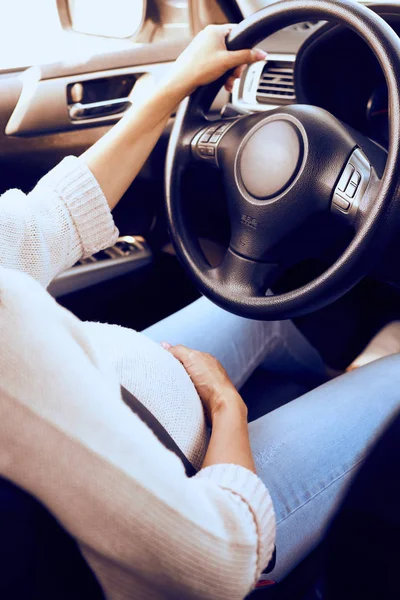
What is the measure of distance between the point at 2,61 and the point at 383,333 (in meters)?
0.99

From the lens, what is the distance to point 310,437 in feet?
2.49

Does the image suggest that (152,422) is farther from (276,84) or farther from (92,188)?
(276,84)

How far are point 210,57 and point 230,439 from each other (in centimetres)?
53

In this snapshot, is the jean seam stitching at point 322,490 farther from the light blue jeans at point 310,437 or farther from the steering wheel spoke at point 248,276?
the steering wheel spoke at point 248,276

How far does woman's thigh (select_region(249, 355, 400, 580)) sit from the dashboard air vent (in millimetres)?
580

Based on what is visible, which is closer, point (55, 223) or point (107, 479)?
point (107, 479)

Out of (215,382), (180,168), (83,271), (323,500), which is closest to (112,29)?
(83,271)

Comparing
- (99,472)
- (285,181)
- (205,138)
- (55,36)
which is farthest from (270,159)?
(55,36)

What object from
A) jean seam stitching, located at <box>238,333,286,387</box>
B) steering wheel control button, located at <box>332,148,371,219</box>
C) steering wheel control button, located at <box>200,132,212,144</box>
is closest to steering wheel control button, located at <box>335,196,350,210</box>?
steering wheel control button, located at <box>332,148,371,219</box>

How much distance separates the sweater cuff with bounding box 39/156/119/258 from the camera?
0.82m

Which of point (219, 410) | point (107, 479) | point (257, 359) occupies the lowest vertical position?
point (257, 359)

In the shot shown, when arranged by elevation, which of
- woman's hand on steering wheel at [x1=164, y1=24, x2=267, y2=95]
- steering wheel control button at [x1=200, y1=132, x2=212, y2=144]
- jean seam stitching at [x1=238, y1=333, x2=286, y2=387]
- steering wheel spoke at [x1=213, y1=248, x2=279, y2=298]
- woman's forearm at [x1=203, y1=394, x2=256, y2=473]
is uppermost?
woman's hand on steering wheel at [x1=164, y1=24, x2=267, y2=95]

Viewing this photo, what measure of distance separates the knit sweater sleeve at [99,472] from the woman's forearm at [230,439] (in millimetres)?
106

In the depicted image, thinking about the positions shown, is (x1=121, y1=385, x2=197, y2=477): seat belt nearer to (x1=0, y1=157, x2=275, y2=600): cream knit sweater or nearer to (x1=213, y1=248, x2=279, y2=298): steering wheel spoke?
(x1=0, y1=157, x2=275, y2=600): cream knit sweater
